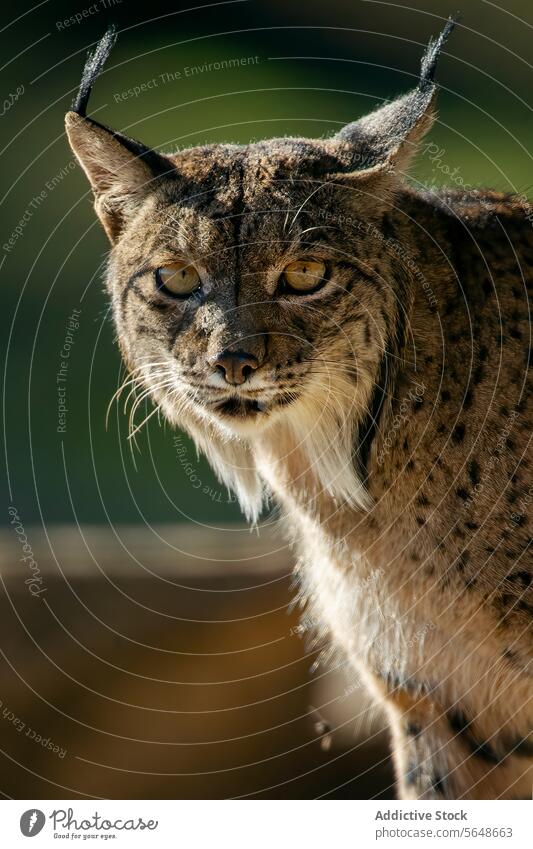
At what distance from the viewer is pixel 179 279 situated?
11.5ft

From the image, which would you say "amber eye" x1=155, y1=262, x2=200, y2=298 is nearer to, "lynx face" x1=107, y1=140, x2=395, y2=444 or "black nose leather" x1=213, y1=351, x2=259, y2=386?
"lynx face" x1=107, y1=140, x2=395, y2=444

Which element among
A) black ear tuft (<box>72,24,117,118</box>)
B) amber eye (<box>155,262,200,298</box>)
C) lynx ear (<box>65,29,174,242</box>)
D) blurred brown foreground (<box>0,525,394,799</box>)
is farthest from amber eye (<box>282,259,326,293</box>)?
blurred brown foreground (<box>0,525,394,799</box>)

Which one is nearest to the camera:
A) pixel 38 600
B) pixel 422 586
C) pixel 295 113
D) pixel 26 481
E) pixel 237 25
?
pixel 422 586

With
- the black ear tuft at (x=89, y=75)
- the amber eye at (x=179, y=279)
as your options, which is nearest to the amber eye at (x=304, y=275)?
the amber eye at (x=179, y=279)

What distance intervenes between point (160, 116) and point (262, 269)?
4328 millimetres

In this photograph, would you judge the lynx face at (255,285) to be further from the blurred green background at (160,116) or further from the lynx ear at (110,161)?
the blurred green background at (160,116)

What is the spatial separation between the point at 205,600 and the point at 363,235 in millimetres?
3059

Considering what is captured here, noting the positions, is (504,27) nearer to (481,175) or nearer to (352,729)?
(481,175)

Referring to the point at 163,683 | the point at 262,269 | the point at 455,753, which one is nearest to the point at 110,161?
the point at 262,269

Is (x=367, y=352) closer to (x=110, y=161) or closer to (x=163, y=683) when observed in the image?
(x=110, y=161)

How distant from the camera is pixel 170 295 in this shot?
11.6ft

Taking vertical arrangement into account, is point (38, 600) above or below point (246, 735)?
above

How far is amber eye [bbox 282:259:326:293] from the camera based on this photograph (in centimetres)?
343

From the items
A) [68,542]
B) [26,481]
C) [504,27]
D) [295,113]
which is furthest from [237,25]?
[26,481]
